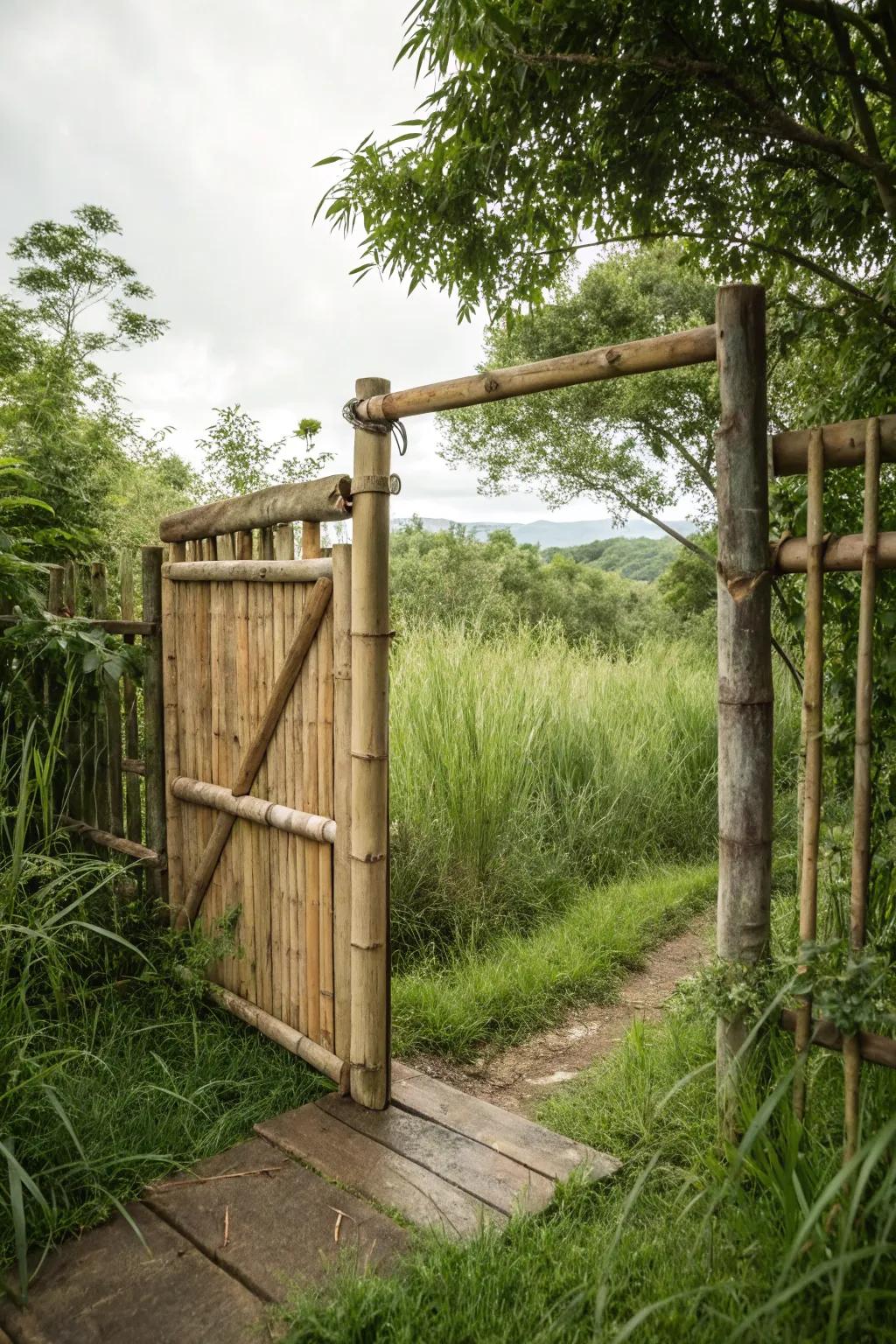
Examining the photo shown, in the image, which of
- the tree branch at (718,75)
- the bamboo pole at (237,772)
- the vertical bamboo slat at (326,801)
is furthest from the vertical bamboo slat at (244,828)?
the tree branch at (718,75)

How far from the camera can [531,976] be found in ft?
12.7

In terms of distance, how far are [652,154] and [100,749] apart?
332cm

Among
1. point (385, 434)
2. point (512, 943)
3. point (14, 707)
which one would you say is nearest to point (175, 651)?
point (14, 707)

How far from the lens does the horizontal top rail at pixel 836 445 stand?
5.90ft

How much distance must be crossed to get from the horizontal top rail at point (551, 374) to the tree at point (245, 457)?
5903mm

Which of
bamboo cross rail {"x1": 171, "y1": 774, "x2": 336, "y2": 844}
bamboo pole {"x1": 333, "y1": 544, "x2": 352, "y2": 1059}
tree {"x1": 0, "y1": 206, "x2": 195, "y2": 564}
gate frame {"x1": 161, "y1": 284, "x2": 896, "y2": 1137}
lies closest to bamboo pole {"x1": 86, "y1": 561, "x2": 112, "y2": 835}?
bamboo cross rail {"x1": 171, "y1": 774, "x2": 336, "y2": 844}

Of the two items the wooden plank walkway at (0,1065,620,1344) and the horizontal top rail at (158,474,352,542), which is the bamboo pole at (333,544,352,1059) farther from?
the wooden plank walkway at (0,1065,620,1344)

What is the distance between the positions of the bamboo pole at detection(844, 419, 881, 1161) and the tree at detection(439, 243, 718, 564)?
8571 millimetres

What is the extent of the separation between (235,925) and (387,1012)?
33.9 inches

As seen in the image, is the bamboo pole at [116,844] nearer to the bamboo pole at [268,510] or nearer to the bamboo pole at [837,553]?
the bamboo pole at [268,510]

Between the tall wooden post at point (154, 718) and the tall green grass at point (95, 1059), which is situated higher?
the tall wooden post at point (154, 718)

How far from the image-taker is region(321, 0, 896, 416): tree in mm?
2752

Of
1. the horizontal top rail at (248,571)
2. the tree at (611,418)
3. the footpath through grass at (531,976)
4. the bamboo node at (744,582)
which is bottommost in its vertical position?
the footpath through grass at (531,976)

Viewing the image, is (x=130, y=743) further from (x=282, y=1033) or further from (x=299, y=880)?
(x=282, y=1033)
